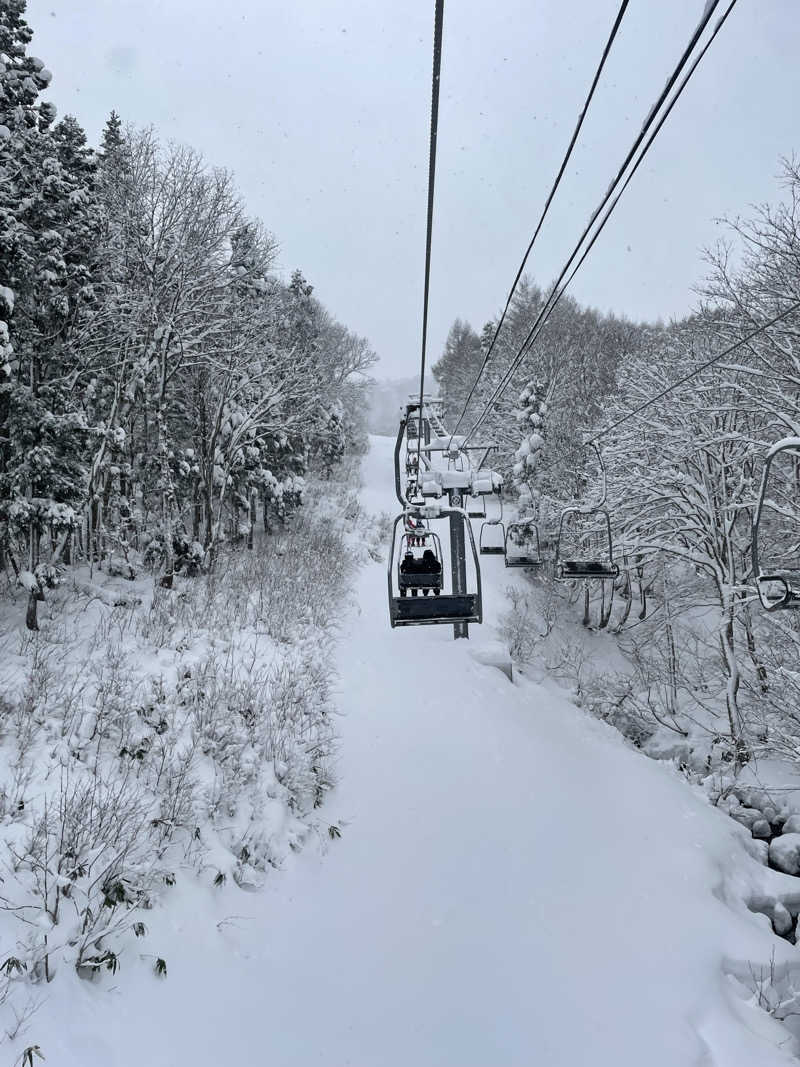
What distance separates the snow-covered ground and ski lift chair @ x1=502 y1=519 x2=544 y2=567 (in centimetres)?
329

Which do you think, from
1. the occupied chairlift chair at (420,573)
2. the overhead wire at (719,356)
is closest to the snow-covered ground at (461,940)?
the occupied chairlift chair at (420,573)

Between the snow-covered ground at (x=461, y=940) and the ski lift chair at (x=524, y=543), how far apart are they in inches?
130

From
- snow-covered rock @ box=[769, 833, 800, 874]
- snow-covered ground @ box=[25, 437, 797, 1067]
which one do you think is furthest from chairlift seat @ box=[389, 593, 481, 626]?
snow-covered rock @ box=[769, 833, 800, 874]

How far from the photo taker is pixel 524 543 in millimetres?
22484

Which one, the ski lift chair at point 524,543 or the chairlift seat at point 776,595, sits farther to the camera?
the ski lift chair at point 524,543

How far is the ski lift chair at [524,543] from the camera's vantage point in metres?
10.3

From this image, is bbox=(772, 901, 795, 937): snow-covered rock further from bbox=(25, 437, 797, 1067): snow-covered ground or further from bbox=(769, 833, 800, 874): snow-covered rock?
bbox=(769, 833, 800, 874): snow-covered rock

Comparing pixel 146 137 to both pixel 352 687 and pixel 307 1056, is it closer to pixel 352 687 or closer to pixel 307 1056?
→ pixel 352 687

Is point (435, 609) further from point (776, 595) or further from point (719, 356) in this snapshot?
point (776, 595)

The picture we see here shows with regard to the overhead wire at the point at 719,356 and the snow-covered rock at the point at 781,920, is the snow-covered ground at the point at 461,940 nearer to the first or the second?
the snow-covered rock at the point at 781,920

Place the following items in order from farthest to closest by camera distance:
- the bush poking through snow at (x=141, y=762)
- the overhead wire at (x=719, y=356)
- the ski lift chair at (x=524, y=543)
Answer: the ski lift chair at (x=524, y=543) < the overhead wire at (x=719, y=356) < the bush poking through snow at (x=141, y=762)

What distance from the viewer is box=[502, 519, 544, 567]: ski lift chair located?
33.8 feet

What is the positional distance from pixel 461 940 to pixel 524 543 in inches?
695

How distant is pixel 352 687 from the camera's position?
35.6ft
